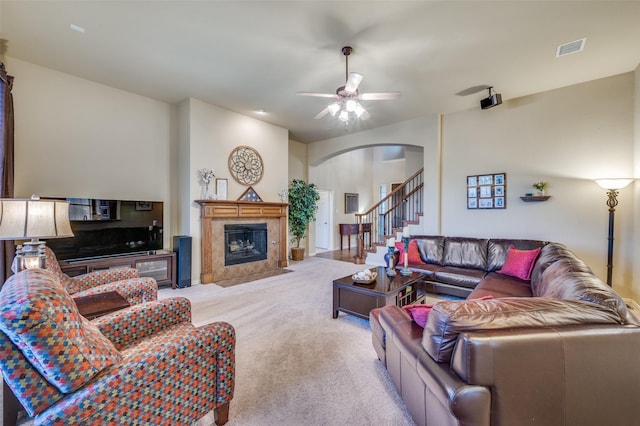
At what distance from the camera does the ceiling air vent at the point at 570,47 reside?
2.96 metres

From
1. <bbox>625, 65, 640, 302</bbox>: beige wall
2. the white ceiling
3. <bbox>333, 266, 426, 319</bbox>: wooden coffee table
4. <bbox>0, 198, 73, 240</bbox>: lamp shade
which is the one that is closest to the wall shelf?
<bbox>625, 65, 640, 302</bbox>: beige wall

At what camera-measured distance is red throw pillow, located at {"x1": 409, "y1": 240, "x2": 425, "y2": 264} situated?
4441 millimetres

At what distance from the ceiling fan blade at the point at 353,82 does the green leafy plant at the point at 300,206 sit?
3.89 metres

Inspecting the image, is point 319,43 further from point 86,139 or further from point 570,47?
point 86,139

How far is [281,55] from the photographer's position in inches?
126

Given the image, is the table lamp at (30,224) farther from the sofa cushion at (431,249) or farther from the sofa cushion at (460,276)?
the sofa cushion at (431,249)

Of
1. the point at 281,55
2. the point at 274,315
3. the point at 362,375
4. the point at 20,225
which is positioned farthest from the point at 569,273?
the point at 20,225

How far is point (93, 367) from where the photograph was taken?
1.09 m

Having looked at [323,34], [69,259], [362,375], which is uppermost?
[323,34]

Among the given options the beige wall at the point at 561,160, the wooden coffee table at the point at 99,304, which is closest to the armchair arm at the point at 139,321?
the wooden coffee table at the point at 99,304

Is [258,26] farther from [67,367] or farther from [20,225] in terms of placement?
[67,367]

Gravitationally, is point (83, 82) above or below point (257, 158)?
above

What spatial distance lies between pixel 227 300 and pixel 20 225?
234 centimetres

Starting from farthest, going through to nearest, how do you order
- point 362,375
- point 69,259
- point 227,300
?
point 227,300, point 69,259, point 362,375
